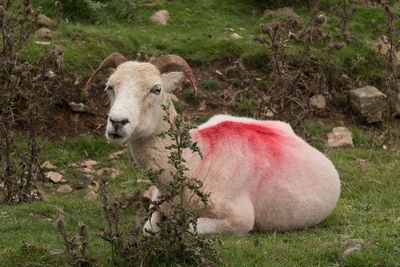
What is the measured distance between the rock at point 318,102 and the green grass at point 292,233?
7.84 ft

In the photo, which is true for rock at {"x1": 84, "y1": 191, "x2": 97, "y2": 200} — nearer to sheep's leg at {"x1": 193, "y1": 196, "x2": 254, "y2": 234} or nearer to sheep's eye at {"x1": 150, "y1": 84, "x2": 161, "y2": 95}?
sheep's leg at {"x1": 193, "y1": 196, "x2": 254, "y2": 234}

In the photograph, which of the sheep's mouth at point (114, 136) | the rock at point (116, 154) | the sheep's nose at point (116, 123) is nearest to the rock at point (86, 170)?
the rock at point (116, 154)

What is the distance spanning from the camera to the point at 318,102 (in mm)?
16156

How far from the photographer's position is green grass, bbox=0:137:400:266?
819cm

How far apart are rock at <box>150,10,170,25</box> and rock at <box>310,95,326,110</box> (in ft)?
12.7

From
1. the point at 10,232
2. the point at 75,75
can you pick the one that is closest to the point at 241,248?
the point at 10,232

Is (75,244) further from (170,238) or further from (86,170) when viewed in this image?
(86,170)

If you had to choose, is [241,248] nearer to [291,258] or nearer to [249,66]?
[291,258]

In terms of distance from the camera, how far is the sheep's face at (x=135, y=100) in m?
8.56

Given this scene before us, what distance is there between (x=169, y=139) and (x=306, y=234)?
6.21ft

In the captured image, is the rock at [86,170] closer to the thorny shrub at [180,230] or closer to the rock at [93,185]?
the rock at [93,185]

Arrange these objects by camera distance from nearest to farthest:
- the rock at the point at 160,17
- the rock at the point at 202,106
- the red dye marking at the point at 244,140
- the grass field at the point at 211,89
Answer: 1. the grass field at the point at 211,89
2. the red dye marking at the point at 244,140
3. the rock at the point at 202,106
4. the rock at the point at 160,17

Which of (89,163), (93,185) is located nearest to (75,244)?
(93,185)

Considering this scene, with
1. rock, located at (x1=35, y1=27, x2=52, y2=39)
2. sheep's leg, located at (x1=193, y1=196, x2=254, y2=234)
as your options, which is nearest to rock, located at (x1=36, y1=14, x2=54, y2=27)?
rock, located at (x1=35, y1=27, x2=52, y2=39)
